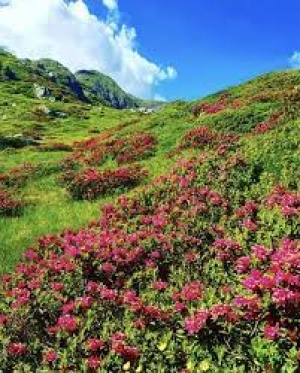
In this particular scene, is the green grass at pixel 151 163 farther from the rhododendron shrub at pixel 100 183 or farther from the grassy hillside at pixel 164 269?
the rhododendron shrub at pixel 100 183

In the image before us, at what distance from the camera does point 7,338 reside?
11.5 m

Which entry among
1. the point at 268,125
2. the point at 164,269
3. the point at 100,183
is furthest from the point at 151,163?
the point at 164,269

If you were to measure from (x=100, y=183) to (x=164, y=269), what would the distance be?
12.1 metres

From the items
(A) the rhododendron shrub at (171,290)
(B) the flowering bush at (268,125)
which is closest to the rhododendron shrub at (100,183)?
(A) the rhododendron shrub at (171,290)

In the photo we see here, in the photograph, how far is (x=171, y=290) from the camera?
40.5 ft

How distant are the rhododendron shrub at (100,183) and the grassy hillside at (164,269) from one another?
5 cm

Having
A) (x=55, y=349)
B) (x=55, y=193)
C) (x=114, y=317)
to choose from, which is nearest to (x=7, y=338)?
(x=55, y=349)

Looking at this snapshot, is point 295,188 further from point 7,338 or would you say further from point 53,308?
point 7,338

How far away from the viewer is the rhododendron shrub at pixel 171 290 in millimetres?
9305

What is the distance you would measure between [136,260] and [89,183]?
12.0 meters

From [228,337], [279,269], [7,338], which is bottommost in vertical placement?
[7,338]

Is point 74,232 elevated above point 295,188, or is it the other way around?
point 295,188

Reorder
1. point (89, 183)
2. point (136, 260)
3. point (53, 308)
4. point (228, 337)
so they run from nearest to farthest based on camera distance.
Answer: point (228, 337), point (53, 308), point (136, 260), point (89, 183)

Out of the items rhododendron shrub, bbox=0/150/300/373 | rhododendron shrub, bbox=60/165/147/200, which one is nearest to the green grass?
rhododendron shrub, bbox=60/165/147/200
